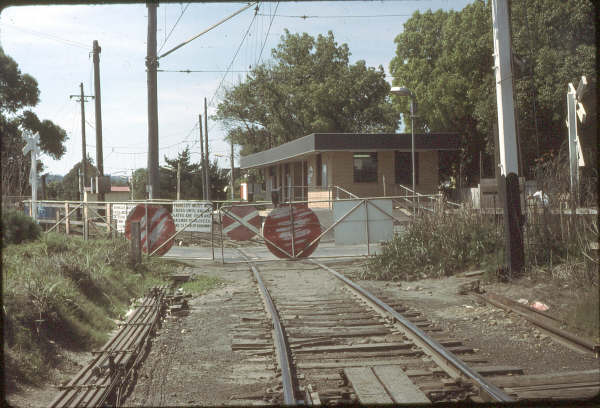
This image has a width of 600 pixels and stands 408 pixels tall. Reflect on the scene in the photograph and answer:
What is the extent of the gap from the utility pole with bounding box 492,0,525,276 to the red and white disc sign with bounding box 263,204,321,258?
5.84 meters

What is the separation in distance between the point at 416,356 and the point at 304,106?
4265 centimetres

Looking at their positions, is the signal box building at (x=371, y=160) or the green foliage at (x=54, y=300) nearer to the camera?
the green foliage at (x=54, y=300)

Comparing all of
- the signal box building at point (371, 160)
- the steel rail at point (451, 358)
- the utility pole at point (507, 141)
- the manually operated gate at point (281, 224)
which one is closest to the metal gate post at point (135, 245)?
the manually operated gate at point (281, 224)

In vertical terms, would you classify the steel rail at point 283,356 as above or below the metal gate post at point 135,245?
below

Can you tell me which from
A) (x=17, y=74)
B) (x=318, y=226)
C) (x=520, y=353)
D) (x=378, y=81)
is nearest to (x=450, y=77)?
(x=378, y=81)

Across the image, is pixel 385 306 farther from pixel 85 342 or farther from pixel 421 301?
pixel 85 342

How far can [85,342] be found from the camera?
6531 millimetres

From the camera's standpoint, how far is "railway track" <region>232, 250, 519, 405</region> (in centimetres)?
439

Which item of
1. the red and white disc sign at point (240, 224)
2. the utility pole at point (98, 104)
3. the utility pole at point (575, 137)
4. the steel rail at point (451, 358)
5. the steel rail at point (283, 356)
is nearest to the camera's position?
the steel rail at point (451, 358)

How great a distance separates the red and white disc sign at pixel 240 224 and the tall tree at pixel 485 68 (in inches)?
308

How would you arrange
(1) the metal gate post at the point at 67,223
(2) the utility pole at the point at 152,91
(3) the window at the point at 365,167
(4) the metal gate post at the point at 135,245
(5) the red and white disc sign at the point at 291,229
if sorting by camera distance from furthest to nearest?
(3) the window at the point at 365,167 < (2) the utility pole at the point at 152,91 < (1) the metal gate post at the point at 67,223 < (5) the red and white disc sign at the point at 291,229 < (4) the metal gate post at the point at 135,245

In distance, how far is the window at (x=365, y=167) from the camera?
3047cm

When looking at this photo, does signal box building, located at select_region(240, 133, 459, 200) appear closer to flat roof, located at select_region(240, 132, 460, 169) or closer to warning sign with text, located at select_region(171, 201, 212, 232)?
flat roof, located at select_region(240, 132, 460, 169)

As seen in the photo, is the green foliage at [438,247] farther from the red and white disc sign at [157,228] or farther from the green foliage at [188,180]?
the green foliage at [188,180]
